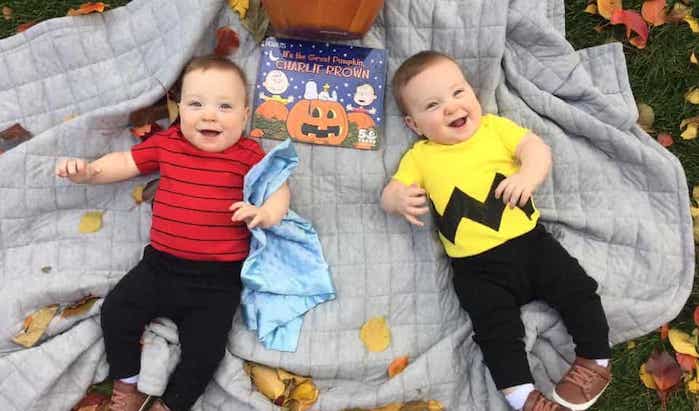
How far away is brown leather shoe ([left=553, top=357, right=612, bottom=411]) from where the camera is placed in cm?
172

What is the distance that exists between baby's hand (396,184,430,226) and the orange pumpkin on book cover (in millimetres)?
462

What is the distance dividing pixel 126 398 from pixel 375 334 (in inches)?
30.0

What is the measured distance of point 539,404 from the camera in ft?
5.57

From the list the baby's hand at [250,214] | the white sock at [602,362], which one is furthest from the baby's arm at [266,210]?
the white sock at [602,362]

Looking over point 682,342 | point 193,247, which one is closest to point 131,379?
point 193,247

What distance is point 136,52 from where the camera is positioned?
6.55ft

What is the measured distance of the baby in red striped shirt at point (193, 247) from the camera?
1.76 metres

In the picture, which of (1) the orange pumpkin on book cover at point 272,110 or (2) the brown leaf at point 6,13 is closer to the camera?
(1) the orange pumpkin on book cover at point 272,110

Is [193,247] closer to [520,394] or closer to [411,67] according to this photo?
[411,67]

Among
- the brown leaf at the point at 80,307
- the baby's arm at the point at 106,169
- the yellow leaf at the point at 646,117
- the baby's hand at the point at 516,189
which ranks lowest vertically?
the brown leaf at the point at 80,307

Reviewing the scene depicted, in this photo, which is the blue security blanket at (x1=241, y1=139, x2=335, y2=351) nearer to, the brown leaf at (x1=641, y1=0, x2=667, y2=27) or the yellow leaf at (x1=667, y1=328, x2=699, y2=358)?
the yellow leaf at (x1=667, y1=328, x2=699, y2=358)

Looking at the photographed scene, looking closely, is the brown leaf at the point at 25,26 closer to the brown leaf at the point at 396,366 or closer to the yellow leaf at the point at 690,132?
the brown leaf at the point at 396,366

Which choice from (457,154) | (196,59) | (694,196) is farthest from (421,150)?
(694,196)

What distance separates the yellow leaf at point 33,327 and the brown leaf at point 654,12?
7.20ft
